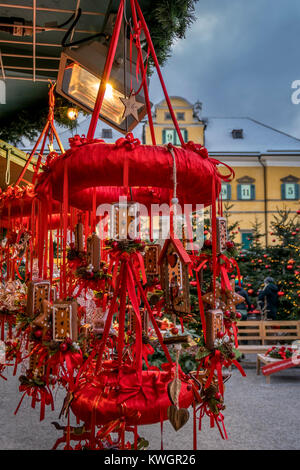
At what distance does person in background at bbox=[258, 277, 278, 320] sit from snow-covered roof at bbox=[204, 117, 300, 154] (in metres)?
9.70

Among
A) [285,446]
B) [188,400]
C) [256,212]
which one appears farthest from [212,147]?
[188,400]

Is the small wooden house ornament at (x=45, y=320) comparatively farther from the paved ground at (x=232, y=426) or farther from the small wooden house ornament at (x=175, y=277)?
the paved ground at (x=232, y=426)

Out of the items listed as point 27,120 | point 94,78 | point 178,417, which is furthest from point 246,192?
point 178,417

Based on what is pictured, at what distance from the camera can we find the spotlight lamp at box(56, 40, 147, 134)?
7.53ft

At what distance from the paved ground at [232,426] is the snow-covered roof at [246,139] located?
12457mm

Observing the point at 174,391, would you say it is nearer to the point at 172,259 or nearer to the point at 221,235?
the point at 172,259

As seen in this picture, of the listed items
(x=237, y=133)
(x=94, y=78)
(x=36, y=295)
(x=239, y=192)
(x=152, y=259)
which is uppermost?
(x=237, y=133)

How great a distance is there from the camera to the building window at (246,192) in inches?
619

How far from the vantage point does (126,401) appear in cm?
151

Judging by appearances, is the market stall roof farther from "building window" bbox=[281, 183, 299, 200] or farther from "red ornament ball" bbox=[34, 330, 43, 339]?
"building window" bbox=[281, 183, 299, 200]

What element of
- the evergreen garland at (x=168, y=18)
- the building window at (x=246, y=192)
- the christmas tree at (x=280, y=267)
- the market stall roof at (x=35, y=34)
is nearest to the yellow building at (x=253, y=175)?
the building window at (x=246, y=192)

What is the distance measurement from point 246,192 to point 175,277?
15.1 metres

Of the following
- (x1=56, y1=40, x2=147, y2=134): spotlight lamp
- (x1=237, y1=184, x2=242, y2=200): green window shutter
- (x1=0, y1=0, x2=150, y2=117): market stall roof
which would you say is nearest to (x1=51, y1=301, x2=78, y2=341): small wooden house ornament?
(x1=56, y1=40, x2=147, y2=134): spotlight lamp

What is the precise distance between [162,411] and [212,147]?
50.3ft
